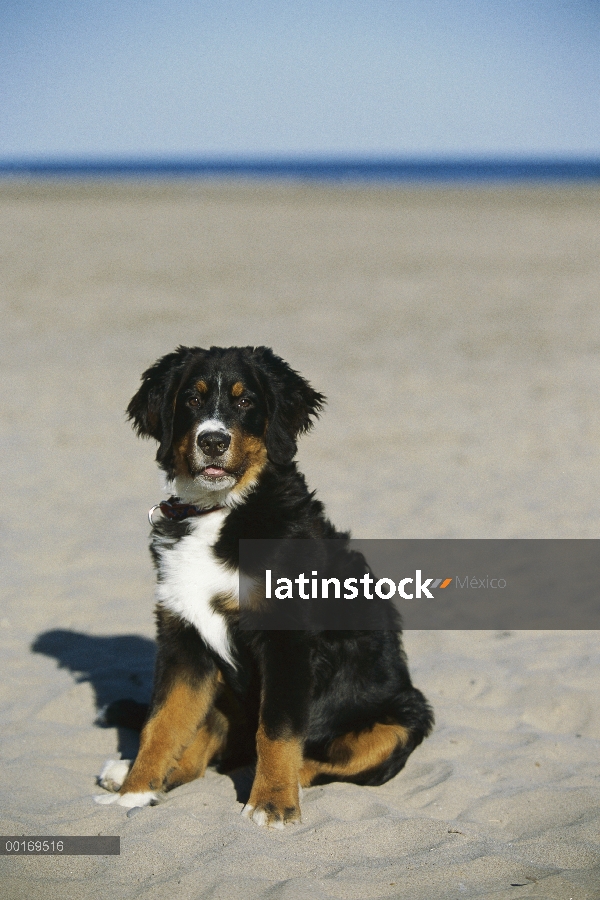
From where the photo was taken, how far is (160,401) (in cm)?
430

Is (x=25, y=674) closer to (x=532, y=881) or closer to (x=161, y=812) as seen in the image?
(x=161, y=812)

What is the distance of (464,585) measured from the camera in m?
6.49

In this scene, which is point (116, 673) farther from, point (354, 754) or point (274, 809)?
point (274, 809)

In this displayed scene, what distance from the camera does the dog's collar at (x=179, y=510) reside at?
4.11 m

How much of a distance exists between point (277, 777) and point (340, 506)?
4332mm

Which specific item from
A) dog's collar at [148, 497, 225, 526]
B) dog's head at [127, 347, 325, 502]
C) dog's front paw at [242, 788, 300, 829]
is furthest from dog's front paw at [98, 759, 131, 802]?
dog's head at [127, 347, 325, 502]

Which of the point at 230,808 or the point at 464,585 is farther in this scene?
Result: the point at 464,585

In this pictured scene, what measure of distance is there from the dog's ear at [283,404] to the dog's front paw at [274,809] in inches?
54.4

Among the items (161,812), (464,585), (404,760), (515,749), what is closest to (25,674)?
(161,812)

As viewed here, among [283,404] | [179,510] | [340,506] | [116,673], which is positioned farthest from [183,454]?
[340,506]

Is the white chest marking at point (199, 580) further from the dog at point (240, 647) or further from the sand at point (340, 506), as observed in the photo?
the sand at point (340, 506)

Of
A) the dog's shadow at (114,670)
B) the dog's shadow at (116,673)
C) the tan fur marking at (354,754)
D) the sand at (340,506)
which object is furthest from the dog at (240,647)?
the dog's shadow at (114,670)

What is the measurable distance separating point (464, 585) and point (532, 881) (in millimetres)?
3455

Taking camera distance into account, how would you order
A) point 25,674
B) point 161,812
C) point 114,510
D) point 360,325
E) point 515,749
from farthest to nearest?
point 360,325 → point 114,510 → point 25,674 → point 515,749 → point 161,812
